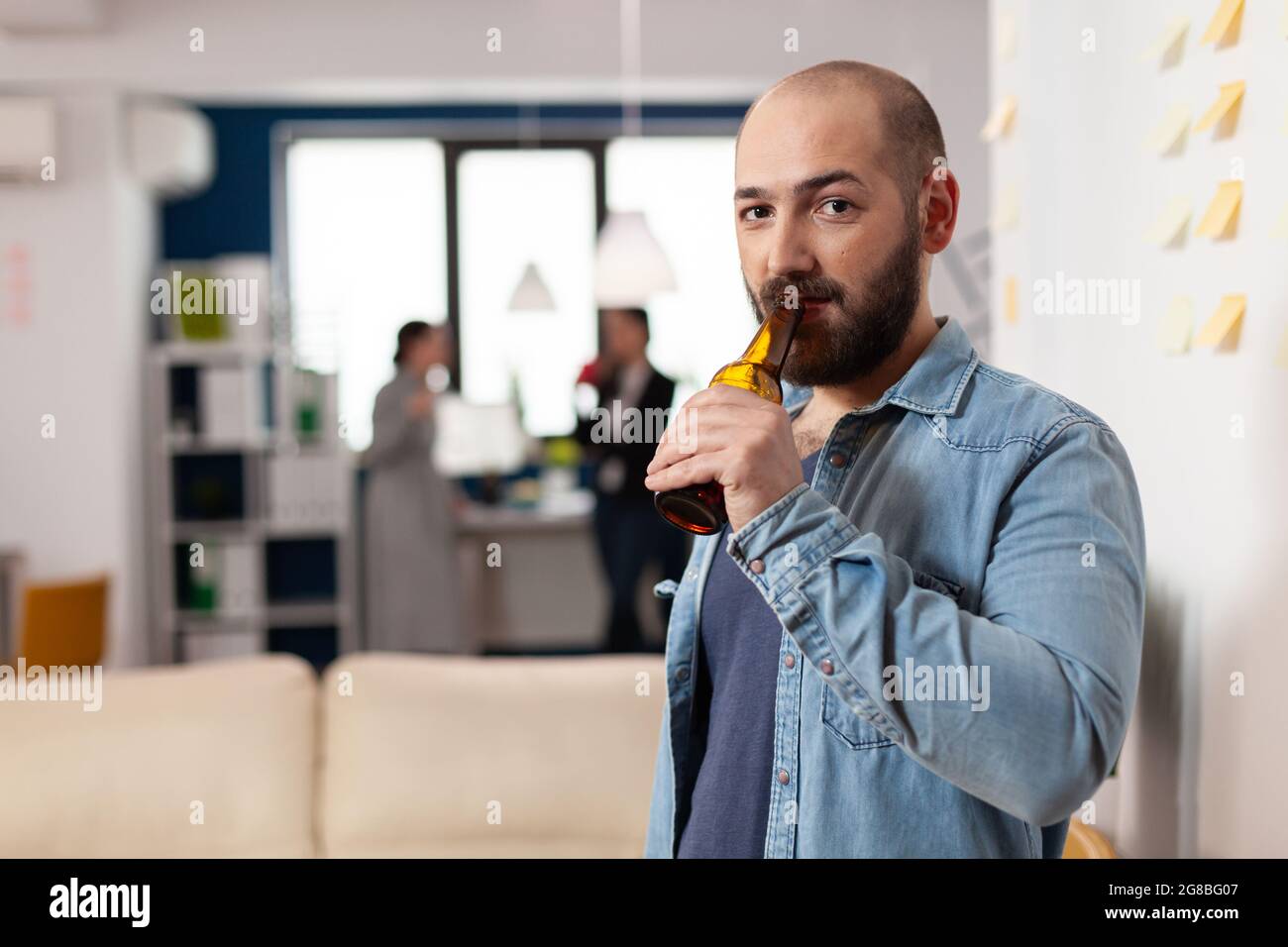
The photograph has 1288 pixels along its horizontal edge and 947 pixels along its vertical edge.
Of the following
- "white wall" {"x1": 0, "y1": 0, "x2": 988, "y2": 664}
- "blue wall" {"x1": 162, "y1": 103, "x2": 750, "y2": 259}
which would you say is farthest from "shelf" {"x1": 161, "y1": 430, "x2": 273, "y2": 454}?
"blue wall" {"x1": 162, "y1": 103, "x2": 750, "y2": 259}

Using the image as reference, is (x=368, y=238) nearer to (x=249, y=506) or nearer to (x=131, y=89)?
(x=131, y=89)

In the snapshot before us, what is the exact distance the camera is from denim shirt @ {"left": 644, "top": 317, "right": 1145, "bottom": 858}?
0.70 m

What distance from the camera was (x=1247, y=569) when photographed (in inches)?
41.0

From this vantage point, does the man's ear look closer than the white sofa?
Yes

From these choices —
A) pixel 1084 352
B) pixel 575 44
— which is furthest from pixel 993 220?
pixel 575 44

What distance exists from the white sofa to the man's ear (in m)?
1.09

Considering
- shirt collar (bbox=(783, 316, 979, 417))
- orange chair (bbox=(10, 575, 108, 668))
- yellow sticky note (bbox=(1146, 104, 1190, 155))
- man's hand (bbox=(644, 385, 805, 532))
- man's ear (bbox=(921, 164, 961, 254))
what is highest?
yellow sticky note (bbox=(1146, 104, 1190, 155))

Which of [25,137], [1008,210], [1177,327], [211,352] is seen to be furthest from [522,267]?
[1177,327]

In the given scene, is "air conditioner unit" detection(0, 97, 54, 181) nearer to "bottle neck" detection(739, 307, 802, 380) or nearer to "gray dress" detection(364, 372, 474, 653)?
"gray dress" detection(364, 372, 474, 653)

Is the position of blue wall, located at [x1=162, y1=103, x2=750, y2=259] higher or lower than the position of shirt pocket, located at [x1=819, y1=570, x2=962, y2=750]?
higher
